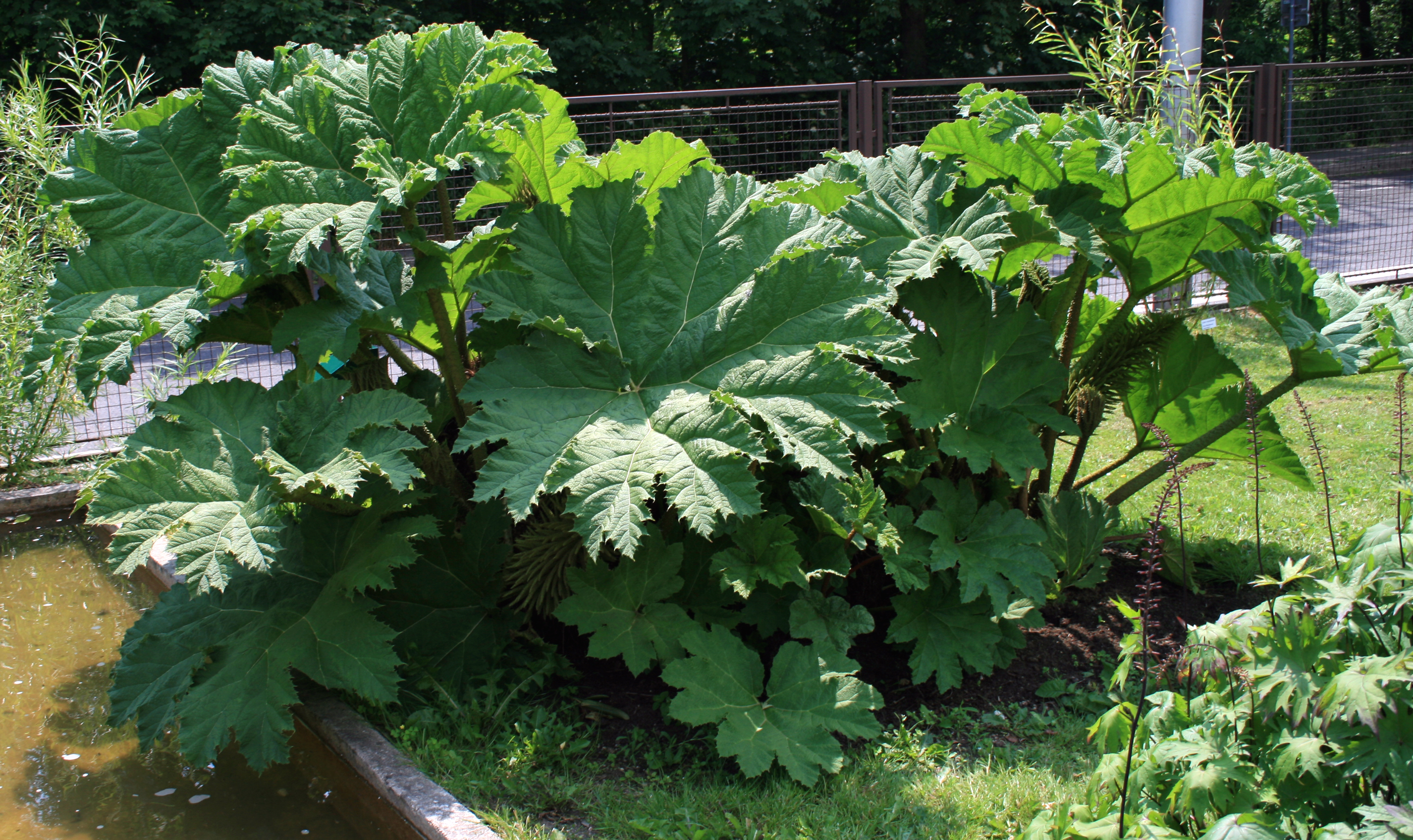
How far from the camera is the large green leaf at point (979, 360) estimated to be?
3.14 m

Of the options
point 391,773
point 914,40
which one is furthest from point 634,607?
point 914,40

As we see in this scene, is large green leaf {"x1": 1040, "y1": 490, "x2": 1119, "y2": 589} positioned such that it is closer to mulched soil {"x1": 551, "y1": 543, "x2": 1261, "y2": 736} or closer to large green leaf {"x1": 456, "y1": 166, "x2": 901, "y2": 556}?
mulched soil {"x1": 551, "y1": 543, "x2": 1261, "y2": 736}

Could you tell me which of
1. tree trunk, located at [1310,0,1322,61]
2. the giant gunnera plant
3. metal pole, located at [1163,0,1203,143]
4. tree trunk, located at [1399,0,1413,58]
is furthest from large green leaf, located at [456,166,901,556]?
tree trunk, located at [1310,0,1322,61]

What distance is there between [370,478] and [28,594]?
7.57ft

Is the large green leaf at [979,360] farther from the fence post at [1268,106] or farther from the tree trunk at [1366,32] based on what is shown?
the tree trunk at [1366,32]

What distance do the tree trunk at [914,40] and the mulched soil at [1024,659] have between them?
62.5 feet

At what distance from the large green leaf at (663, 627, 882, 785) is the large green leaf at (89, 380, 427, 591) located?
2.96 feet

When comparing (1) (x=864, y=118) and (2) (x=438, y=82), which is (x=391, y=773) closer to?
(2) (x=438, y=82)

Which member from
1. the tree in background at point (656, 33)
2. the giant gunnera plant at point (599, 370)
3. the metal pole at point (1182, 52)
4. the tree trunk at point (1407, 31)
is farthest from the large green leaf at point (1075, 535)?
the tree trunk at point (1407, 31)

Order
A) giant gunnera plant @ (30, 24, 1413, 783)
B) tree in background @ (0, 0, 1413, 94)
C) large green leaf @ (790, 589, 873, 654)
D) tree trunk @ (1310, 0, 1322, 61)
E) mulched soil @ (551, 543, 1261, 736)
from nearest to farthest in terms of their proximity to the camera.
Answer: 1. giant gunnera plant @ (30, 24, 1413, 783)
2. large green leaf @ (790, 589, 873, 654)
3. mulched soil @ (551, 543, 1261, 736)
4. tree in background @ (0, 0, 1413, 94)
5. tree trunk @ (1310, 0, 1322, 61)

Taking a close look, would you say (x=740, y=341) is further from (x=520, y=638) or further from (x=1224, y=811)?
(x=1224, y=811)

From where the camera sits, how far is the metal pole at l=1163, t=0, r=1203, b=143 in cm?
567

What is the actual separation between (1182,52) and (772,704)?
18.5ft

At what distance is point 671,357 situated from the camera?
290cm
